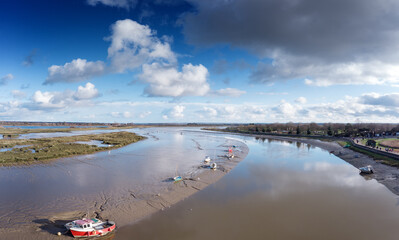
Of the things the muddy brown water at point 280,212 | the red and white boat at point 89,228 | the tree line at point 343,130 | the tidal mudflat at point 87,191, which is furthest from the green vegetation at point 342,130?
the red and white boat at point 89,228

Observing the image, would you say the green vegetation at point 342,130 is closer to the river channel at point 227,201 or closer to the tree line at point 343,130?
the tree line at point 343,130

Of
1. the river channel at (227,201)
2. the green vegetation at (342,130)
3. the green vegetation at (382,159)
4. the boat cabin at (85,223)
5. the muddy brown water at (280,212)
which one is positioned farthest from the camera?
the green vegetation at (342,130)

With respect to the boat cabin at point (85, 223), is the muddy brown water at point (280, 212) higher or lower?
lower

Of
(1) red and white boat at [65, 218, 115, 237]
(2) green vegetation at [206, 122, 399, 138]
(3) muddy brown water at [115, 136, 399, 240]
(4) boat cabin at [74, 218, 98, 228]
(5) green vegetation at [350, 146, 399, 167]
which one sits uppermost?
(2) green vegetation at [206, 122, 399, 138]

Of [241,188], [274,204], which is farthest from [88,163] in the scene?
[274,204]

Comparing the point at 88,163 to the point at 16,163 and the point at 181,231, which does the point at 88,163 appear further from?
the point at 181,231

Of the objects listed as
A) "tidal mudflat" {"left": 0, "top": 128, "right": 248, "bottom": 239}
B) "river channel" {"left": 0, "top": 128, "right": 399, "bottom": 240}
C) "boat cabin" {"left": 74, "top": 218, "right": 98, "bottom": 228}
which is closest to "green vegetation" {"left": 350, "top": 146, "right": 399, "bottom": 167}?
"river channel" {"left": 0, "top": 128, "right": 399, "bottom": 240}

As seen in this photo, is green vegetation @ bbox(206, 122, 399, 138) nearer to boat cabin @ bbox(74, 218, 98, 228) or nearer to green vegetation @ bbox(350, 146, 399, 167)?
green vegetation @ bbox(350, 146, 399, 167)
